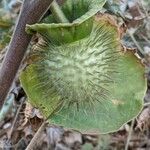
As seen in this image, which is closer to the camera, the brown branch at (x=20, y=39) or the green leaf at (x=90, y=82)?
the brown branch at (x=20, y=39)

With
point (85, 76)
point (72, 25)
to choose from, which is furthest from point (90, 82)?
point (72, 25)

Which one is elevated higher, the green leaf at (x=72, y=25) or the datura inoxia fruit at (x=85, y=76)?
the green leaf at (x=72, y=25)

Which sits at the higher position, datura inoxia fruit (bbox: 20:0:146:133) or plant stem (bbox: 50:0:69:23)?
plant stem (bbox: 50:0:69:23)

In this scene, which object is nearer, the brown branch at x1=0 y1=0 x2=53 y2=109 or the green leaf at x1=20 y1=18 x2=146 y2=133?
the brown branch at x1=0 y1=0 x2=53 y2=109

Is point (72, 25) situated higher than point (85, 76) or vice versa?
point (72, 25)

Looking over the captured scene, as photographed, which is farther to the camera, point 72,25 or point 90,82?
point 90,82

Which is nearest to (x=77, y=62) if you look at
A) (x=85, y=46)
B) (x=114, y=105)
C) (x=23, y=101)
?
(x=85, y=46)

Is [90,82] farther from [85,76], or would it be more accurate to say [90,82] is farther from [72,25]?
[72,25]
